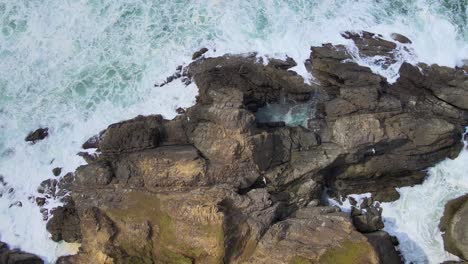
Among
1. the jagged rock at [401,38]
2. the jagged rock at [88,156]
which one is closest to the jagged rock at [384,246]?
the jagged rock at [401,38]

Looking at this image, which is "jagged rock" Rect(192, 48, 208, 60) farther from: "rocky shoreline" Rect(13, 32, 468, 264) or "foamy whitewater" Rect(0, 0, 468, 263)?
"rocky shoreline" Rect(13, 32, 468, 264)

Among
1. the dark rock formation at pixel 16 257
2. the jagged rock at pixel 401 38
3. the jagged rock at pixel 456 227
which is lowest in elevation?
the dark rock formation at pixel 16 257

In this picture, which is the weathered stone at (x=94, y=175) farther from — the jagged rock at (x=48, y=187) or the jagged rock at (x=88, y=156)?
the jagged rock at (x=48, y=187)

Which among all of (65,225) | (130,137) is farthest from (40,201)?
(130,137)

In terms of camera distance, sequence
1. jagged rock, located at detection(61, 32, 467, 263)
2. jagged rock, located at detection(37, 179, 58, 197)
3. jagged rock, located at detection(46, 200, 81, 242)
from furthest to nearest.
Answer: jagged rock, located at detection(37, 179, 58, 197)
jagged rock, located at detection(46, 200, 81, 242)
jagged rock, located at detection(61, 32, 467, 263)

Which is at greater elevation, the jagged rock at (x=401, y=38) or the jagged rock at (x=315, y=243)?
the jagged rock at (x=401, y=38)

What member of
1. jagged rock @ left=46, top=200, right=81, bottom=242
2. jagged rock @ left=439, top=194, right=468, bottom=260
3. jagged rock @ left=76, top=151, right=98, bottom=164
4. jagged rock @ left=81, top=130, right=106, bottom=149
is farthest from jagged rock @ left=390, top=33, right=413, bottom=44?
jagged rock @ left=46, top=200, right=81, bottom=242
